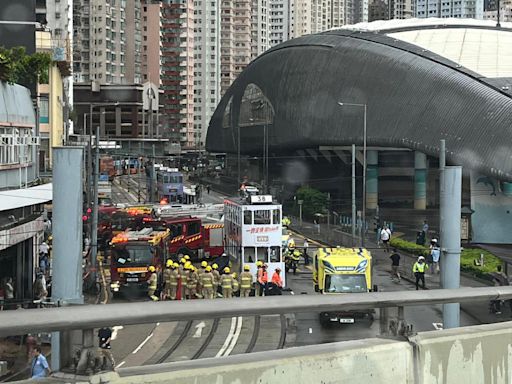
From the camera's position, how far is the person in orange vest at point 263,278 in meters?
25.3

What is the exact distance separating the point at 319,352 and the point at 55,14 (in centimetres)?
8968

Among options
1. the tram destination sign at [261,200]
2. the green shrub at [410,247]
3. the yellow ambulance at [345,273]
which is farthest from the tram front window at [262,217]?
the green shrub at [410,247]

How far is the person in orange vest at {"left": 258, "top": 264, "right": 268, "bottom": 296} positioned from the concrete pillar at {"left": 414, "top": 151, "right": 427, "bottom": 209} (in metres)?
32.1

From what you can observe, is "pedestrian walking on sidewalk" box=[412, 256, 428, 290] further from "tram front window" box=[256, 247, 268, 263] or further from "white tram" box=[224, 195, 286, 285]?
"tram front window" box=[256, 247, 268, 263]

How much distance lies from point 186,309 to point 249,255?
88.2 ft

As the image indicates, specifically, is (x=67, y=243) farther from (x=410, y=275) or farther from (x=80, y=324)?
(x=410, y=275)

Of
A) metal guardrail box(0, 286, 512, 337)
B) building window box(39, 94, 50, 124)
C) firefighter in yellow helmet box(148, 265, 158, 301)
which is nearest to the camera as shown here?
metal guardrail box(0, 286, 512, 337)

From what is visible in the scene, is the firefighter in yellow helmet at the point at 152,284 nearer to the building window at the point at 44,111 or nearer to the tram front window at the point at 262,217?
the tram front window at the point at 262,217

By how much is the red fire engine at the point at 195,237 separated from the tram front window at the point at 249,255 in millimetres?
6022

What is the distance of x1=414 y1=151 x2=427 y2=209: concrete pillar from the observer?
5850cm

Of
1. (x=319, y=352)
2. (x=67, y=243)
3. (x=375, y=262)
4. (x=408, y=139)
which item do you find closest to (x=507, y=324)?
(x=319, y=352)

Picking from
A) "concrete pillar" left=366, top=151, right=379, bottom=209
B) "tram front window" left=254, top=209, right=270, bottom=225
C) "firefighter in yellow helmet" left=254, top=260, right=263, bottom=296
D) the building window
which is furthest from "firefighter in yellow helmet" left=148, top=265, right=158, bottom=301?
"concrete pillar" left=366, top=151, right=379, bottom=209

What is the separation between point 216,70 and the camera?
159375mm

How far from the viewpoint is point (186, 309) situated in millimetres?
3594
